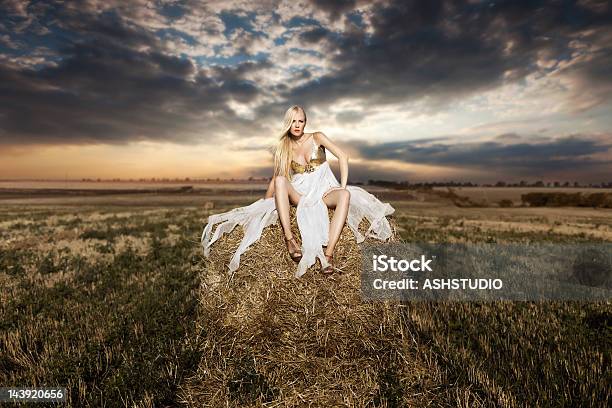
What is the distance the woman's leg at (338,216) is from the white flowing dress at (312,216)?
0.09m

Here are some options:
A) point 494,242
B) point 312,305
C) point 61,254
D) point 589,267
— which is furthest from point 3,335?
point 494,242

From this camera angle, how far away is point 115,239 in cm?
1549

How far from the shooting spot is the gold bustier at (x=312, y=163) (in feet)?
19.2

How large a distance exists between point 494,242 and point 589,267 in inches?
210

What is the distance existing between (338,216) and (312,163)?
115cm

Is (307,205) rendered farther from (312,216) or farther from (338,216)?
(338,216)

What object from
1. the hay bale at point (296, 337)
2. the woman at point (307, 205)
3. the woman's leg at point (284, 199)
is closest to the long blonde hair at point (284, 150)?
the woman at point (307, 205)

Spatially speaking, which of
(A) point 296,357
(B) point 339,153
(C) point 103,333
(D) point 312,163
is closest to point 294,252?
(A) point 296,357

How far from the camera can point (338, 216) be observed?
5102 mm

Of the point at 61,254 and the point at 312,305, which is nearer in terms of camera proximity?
the point at 312,305

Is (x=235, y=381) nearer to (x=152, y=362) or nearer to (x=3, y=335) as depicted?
(x=152, y=362)

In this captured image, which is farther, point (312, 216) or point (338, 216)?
point (312, 216)

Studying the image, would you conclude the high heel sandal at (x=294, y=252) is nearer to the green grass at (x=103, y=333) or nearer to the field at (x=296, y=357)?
the field at (x=296, y=357)

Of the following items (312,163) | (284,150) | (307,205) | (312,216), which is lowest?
(312,216)
